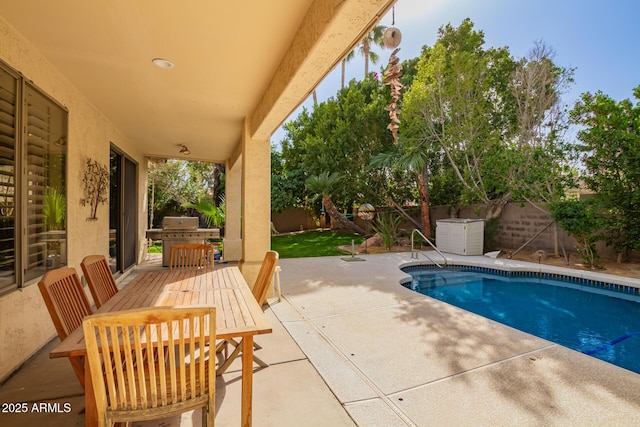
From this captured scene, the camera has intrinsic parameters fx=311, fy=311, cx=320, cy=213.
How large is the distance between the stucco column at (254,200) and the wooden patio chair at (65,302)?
260 centimetres

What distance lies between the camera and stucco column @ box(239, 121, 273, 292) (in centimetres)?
475

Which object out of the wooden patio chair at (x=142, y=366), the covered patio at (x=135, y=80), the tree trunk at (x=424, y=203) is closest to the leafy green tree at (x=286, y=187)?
the tree trunk at (x=424, y=203)

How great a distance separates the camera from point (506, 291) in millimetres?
6445

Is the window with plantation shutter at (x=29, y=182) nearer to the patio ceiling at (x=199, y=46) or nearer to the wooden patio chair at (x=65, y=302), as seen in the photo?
the patio ceiling at (x=199, y=46)

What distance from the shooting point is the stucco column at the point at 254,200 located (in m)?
4.75

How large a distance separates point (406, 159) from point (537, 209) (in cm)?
417

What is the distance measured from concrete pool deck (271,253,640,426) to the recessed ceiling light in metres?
3.10

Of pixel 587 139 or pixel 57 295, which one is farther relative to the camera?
pixel 587 139

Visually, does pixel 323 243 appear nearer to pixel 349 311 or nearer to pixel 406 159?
pixel 406 159

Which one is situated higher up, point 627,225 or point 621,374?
point 627,225

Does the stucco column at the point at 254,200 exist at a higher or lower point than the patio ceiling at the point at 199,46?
lower

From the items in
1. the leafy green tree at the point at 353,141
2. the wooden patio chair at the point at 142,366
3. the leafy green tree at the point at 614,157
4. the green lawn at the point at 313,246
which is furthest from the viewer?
the leafy green tree at the point at 353,141

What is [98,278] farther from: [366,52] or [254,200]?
[366,52]

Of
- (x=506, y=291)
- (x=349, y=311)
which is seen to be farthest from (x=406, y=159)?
(x=349, y=311)
